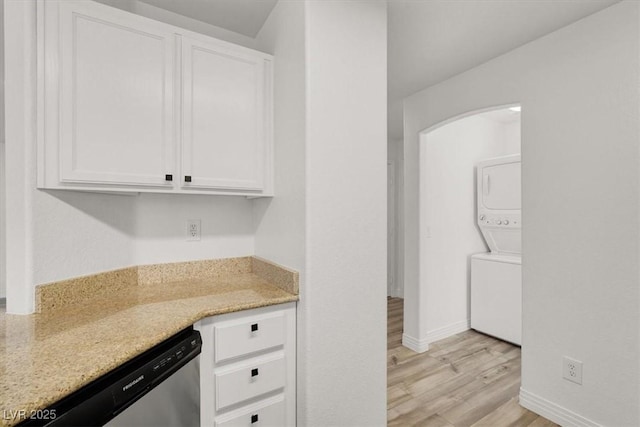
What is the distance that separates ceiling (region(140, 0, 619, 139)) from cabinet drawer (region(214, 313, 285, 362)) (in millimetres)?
1740

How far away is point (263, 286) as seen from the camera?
1.66m

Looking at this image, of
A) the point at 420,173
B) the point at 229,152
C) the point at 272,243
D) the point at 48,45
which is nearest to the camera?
the point at 48,45

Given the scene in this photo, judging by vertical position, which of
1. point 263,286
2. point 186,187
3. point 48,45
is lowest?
point 263,286

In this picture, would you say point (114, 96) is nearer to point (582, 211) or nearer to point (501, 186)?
point (582, 211)

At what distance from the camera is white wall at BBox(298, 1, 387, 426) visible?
4.58 feet

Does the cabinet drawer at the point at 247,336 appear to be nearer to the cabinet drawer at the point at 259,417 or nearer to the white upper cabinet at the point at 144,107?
the cabinet drawer at the point at 259,417

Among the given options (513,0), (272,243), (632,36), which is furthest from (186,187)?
(632,36)

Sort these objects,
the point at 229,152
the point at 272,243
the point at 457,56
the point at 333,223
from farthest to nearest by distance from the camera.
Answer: the point at 457,56
the point at 272,243
the point at 229,152
the point at 333,223

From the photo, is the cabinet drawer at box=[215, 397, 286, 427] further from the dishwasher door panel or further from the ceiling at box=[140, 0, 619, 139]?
the ceiling at box=[140, 0, 619, 139]

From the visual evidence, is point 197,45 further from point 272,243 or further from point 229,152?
point 272,243

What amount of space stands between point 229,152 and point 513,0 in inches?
70.6

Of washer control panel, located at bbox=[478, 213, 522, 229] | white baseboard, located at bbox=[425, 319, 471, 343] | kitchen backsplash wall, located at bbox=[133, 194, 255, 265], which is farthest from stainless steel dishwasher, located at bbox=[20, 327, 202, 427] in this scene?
washer control panel, located at bbox=[478, 213, 522, 229]

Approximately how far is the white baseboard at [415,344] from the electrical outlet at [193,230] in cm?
224

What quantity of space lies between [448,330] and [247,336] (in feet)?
8.60
